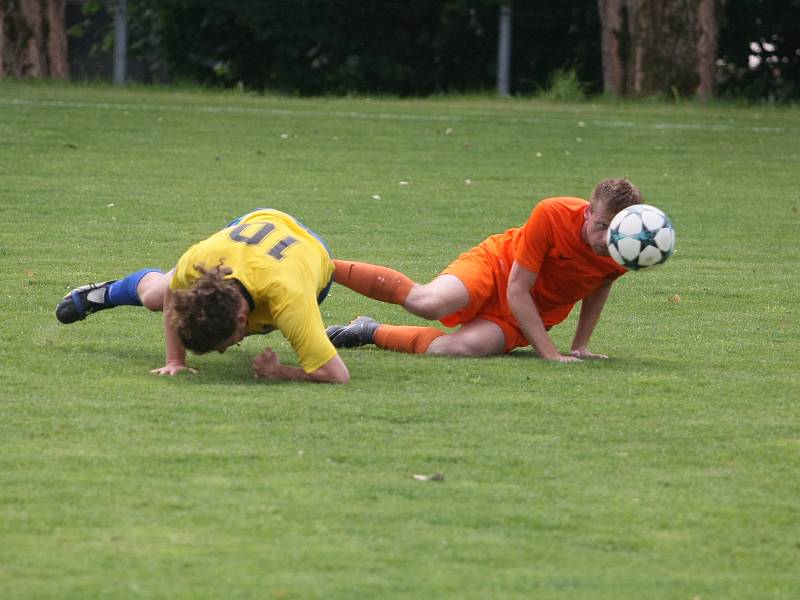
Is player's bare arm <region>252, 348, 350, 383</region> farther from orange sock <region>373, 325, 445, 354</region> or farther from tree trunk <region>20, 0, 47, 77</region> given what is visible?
tree trunk <region>20, 0, 47, 77</region>

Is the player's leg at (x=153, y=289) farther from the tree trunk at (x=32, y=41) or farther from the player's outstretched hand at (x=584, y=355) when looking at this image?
the tree trunk at (x=32, y=41)

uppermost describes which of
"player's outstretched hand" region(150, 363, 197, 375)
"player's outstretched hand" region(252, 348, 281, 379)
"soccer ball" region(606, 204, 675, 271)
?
"soccer ball" region(606, 204, 675, 271)

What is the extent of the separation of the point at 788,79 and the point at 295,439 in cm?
2268

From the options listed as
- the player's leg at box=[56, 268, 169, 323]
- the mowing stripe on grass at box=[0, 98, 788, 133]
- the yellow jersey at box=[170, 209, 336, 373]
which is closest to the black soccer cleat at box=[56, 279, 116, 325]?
the player's leg at box=[56, 268, 169, 323]

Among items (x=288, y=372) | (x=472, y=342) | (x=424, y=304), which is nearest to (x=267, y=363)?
(x=288, y=372)

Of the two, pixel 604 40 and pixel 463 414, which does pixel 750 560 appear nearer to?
pixel 463 414

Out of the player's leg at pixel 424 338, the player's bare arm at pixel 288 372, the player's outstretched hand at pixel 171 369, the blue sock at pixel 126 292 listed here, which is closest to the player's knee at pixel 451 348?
the player's leg at pixel 424 338

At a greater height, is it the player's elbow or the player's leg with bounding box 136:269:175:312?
the player's leg with bounding box 136:269:175:312

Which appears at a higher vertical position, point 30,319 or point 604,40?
point 604,40

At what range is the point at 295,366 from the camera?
6.80 m

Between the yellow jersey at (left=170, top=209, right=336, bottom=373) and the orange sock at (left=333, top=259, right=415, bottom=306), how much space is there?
0.51 m

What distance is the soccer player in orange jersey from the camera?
23.3 feet

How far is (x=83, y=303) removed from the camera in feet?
23.8

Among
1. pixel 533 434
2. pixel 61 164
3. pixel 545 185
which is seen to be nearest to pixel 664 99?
pixel 545 185
